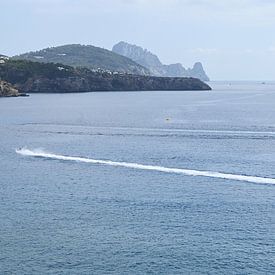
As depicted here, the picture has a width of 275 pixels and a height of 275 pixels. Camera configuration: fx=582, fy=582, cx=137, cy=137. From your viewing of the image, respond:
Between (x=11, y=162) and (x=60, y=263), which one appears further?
(x=11, y=162)

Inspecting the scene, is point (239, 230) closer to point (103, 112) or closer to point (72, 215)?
point (72, 215)

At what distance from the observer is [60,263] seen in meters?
48.1

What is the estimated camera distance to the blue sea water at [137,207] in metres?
48.8

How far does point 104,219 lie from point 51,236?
6941 mm

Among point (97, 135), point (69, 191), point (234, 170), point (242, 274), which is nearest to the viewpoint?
point (242, 274)

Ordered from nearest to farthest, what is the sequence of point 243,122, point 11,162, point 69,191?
point 69,191
point 11,162
point 243,122

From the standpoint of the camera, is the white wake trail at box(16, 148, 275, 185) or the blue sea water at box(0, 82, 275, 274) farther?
the white wake trail at box(16, 148, 275, 185)

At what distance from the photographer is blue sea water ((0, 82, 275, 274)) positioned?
160ft

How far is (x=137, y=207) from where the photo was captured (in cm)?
6384

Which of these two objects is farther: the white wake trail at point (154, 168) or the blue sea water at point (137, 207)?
the white wake trail at point (154, 168)

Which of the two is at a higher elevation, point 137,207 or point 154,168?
point 154,168

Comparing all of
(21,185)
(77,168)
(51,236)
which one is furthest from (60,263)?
(77,168)

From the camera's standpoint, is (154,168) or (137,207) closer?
(137,207)

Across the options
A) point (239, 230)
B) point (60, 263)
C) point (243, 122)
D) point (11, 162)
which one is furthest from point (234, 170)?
point (243, 122)
